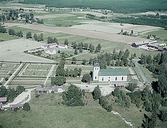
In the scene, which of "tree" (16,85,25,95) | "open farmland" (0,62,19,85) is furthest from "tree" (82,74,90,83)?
"open farmland" (0,62,19,85)

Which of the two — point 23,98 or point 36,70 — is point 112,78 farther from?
point 23,98

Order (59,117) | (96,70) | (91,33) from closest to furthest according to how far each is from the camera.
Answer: (59,117), (96,70), (91,33)

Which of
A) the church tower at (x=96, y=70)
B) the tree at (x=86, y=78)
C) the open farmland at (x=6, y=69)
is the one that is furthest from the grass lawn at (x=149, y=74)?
the open farmland at (x=6, y=69)

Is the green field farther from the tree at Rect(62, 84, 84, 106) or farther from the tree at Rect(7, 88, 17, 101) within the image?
the tree at Rect(7, 88, 17, 101)

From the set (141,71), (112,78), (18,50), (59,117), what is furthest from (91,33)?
(59,117)

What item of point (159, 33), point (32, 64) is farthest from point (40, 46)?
point (159, 33)

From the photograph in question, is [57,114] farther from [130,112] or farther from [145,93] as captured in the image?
[145,93]

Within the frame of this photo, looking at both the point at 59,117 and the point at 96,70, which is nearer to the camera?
the point at 59,117

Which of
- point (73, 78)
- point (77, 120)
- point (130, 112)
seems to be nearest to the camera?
point (77, 120)
